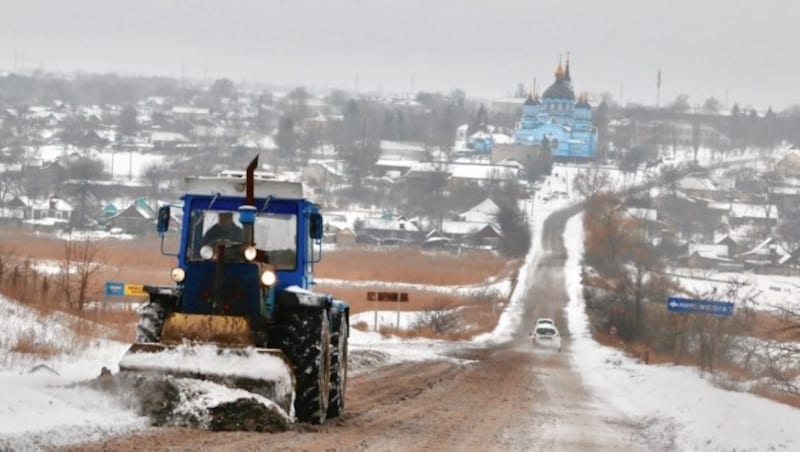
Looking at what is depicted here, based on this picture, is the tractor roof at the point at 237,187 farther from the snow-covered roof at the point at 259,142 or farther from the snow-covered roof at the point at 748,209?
the snow-covered roof at the point at 259,142

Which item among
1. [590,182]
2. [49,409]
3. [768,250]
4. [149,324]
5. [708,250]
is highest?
[149,324]

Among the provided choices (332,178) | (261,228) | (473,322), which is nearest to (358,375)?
(261,228)

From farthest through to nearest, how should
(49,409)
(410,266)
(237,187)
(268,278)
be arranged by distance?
1. (410,266)
2. (237,187)
3. (268,278)
4. (49,409)

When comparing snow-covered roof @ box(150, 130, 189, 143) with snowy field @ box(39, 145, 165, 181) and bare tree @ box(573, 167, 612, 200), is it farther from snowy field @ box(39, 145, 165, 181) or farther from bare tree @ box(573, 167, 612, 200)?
bare tree @ box(573, 167, 612, 200)

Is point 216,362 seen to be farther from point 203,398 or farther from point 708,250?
point 708,250

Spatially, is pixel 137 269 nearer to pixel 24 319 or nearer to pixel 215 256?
pixel 24 319

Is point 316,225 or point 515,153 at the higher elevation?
point 316,225

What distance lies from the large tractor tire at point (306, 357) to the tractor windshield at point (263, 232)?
1250mm

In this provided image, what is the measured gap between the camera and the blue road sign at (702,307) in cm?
3559

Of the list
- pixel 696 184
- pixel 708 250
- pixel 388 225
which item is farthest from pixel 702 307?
pixel 696 184

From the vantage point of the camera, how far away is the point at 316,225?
51.7 ft

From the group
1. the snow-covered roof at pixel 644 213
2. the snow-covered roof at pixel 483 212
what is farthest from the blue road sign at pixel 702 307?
the snow-covered roof at pixel 483 212

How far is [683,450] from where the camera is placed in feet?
48.5

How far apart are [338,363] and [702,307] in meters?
21.5
